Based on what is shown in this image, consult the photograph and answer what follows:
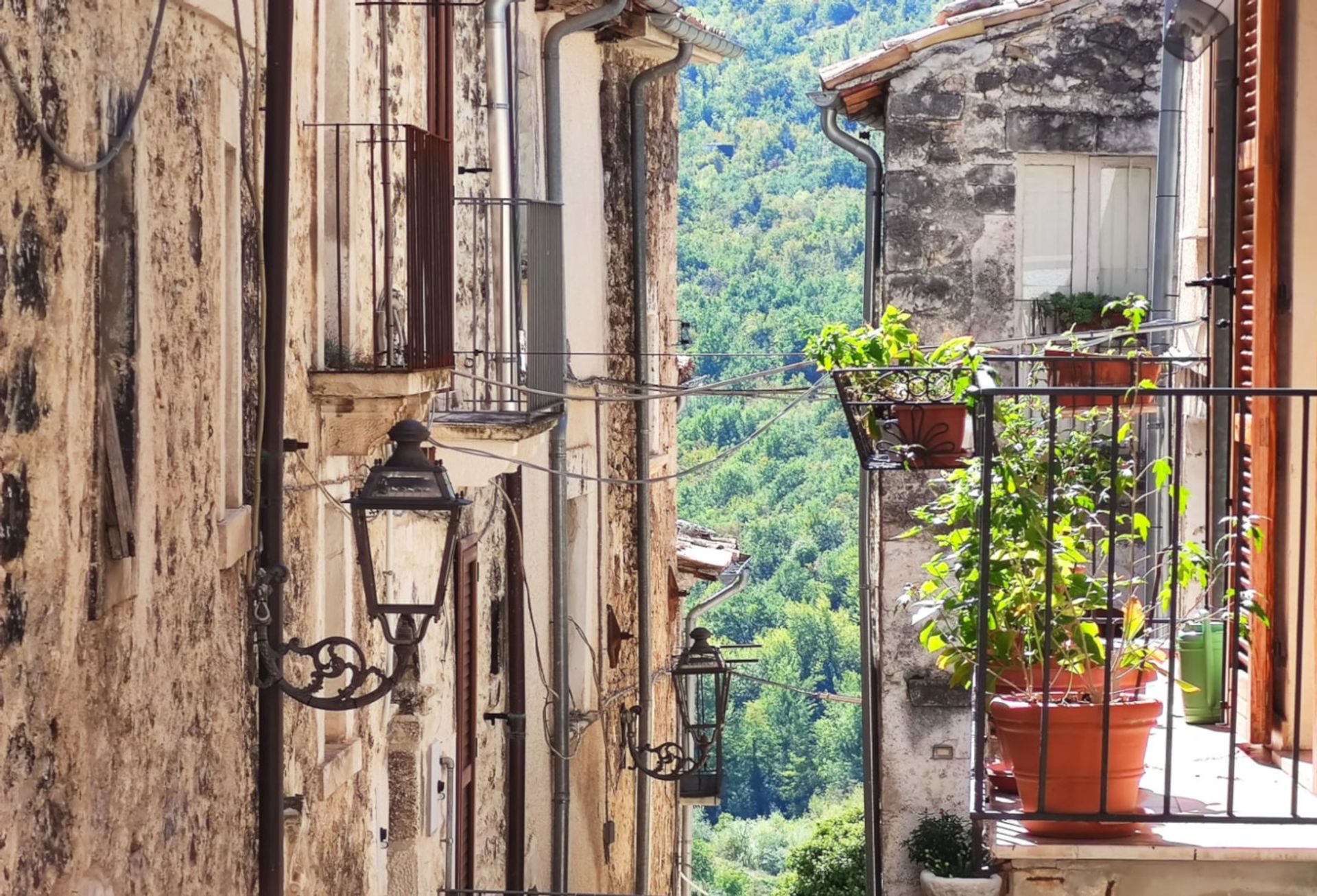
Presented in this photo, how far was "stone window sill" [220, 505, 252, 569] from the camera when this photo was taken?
16.6ft

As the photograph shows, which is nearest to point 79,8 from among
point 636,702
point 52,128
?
point 52,128

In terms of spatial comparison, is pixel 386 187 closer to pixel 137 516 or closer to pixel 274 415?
pixel 274 415

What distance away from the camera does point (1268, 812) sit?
5348 mm

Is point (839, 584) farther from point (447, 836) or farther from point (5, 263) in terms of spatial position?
point (5, 263)

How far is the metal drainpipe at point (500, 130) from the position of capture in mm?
10312

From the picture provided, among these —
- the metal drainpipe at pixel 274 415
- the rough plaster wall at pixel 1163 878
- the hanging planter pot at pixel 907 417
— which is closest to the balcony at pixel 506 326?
the hanging planter pot at pixel 907 417

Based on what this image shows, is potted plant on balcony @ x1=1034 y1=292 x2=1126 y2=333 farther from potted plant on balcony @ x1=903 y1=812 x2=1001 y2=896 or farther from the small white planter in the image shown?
the small white planter

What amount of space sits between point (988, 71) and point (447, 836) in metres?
7.13

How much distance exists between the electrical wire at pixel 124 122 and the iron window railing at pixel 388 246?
2237 millimetres

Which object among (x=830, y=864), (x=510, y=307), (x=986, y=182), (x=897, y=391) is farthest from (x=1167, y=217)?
(x=830, y=864)

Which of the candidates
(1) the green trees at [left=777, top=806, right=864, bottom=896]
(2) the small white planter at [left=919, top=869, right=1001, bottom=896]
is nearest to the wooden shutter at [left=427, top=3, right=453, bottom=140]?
(2) the small white planter at [left=919, top=869, right=1001, bottom=896]

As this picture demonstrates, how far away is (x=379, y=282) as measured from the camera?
7.48m

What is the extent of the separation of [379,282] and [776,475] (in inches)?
2000

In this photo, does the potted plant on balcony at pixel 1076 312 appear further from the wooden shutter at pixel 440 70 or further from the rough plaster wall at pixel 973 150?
the wooden shutter at pixel 440 70
